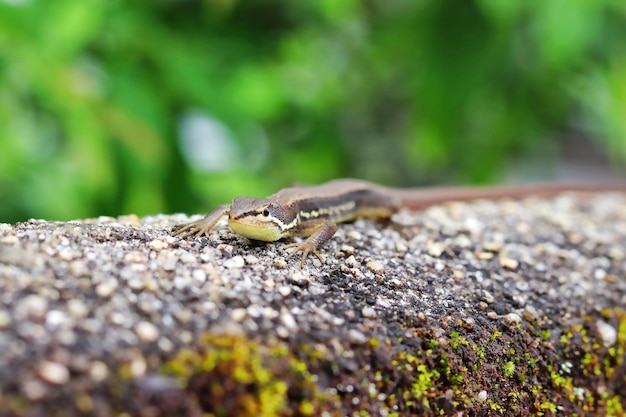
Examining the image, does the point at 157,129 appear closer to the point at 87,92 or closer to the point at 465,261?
the point at 87,92

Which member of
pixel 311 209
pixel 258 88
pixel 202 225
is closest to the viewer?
pixel 202 225

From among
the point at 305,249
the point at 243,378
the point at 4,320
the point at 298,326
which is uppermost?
the point at 305,249

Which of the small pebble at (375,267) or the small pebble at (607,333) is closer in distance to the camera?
the small pebble at (375,267)

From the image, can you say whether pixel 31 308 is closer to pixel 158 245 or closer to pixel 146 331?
pixel 146 331

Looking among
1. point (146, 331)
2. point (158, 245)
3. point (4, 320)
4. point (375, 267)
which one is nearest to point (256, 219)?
point (158, 245)

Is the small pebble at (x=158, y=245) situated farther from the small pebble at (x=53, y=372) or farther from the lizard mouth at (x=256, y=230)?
the small pebble at (x=53, y=372)

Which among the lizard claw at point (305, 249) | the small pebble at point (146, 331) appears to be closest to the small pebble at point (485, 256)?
the lizard claw at point (305, 249)

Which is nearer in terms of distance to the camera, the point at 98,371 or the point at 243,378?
the point at 98,371
